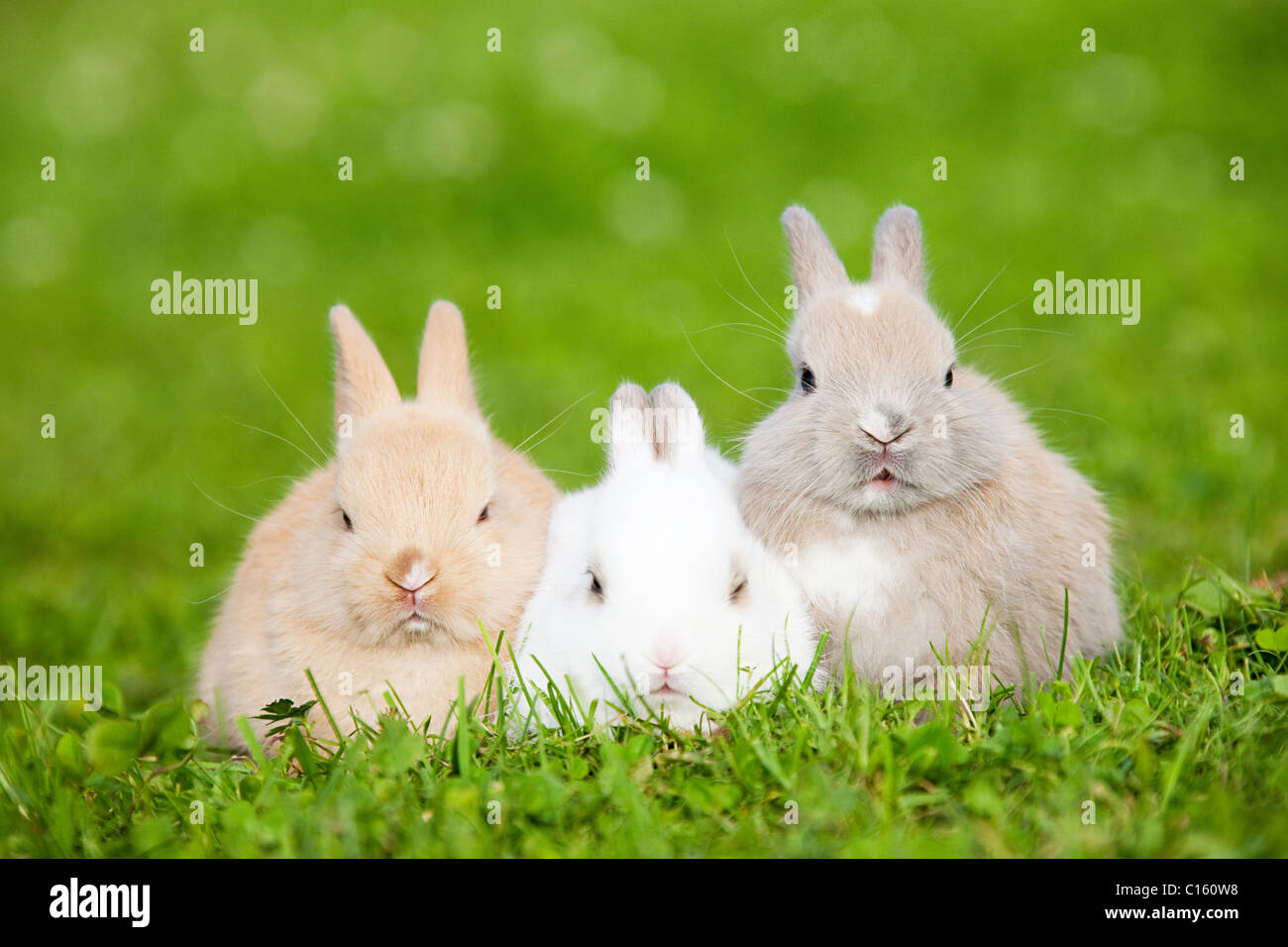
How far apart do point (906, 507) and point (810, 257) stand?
1011 millimetres

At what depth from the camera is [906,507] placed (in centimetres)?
403

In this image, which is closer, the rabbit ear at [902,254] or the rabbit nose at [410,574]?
the rabbit nose at [410,574]

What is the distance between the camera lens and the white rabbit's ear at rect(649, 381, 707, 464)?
14.5 feet

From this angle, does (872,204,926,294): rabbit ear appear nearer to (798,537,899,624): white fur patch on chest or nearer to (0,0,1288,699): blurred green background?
(798,537,899,624): white fur patch on chest

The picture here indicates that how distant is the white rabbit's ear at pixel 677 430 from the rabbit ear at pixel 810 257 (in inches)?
22.6

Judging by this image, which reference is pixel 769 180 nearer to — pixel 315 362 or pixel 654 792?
pixel 315 362

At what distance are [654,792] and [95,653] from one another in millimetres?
3607

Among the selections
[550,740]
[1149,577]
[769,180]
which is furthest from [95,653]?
[769,180]

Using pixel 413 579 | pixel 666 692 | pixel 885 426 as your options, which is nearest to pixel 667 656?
pixel 666 692

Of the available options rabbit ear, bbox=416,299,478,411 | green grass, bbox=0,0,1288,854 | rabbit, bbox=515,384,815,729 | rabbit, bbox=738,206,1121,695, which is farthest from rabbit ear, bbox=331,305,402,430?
rabbit, bbox=738,206,1121,695

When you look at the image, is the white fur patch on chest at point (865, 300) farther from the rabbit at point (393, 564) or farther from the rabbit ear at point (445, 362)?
the rabbit ear at point (445, 362)

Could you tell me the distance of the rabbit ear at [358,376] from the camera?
4.68 meters

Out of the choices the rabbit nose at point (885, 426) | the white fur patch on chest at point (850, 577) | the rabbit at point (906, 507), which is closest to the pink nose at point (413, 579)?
the rabbit at point (906, 507)

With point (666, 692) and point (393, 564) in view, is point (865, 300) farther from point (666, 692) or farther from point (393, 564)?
point (393, 564)
